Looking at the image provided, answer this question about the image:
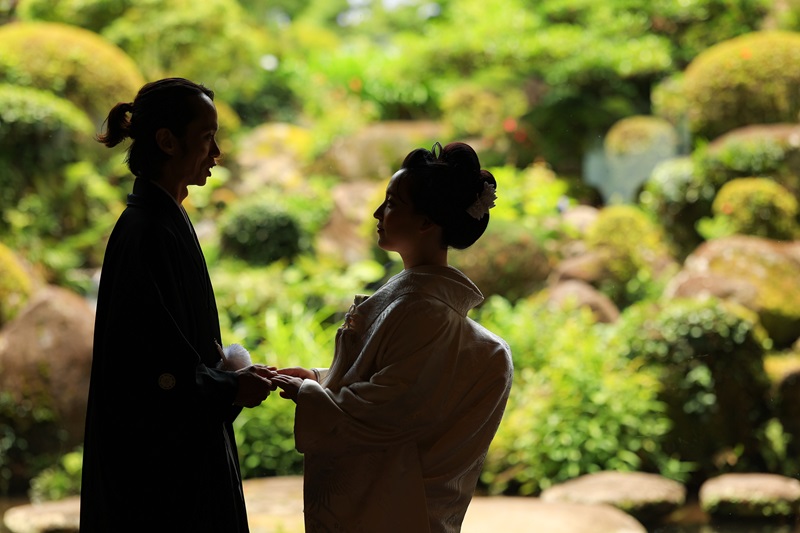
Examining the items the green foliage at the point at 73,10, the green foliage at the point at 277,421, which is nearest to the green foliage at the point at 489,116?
the green foliage at the point at 277,421

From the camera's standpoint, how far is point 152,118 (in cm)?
193

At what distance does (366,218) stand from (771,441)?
3.84 meters

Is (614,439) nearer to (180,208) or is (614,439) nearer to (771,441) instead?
(771,441)

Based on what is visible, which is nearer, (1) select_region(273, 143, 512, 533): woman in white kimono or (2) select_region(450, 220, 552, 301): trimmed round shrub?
(1) select_region(273, 143, 512, 533): woman in white kimono

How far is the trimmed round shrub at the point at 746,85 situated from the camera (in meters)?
8.05

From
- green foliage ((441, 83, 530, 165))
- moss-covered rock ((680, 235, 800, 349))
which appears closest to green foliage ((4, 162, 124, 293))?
green foliage ((441, 83, 530, 165))

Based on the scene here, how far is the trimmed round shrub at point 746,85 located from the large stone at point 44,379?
5808 mm

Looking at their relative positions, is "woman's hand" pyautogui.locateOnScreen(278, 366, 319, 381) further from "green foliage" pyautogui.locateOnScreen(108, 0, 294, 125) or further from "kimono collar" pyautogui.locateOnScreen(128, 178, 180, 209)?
"green foliage" pyautogui.locateOnScreen(108, 0, 294, 125)

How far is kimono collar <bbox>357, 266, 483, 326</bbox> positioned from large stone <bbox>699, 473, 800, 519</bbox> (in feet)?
10.9

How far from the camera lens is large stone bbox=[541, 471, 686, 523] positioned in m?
4.61

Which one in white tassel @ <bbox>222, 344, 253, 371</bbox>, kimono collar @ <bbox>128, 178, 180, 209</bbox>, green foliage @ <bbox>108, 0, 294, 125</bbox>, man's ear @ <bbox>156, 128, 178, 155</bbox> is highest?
green foliage @ <bbox>108, 0, 294, 125</bbox>

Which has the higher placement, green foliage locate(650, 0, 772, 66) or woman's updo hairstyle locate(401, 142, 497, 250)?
green foliage locate(650, 0, 772, 66)

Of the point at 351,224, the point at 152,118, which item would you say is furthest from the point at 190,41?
the point at 152,118

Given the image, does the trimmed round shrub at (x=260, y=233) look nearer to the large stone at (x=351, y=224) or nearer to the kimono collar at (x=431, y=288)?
the large stone at (x=351, y=224)
